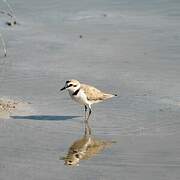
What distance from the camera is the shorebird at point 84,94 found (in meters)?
11.6

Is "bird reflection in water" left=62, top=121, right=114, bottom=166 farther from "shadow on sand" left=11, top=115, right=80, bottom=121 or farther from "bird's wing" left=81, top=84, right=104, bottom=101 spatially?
"bird's wing" left=81, top=84, right=104, bottom=101

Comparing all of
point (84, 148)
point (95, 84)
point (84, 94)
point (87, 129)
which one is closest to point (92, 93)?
point (84, 94)

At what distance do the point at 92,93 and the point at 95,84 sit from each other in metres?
1.31

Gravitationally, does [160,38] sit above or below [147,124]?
below

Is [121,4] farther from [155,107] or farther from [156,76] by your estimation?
[155,107]

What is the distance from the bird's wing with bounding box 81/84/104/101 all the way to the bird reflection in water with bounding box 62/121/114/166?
1.06m

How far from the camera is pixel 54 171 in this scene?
8961 mm

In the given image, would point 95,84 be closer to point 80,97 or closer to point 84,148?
point 80,97

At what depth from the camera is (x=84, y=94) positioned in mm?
11602

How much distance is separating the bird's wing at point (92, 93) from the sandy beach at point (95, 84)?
21 cm

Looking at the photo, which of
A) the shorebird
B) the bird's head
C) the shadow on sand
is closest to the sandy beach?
the shadow on sand

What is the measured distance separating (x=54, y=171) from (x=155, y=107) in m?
3.12

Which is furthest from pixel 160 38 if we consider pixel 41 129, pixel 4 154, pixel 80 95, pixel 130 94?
pixel 4 154

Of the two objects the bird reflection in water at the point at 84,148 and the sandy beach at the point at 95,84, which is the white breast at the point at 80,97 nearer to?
the sandy beach at the point at 95,84
